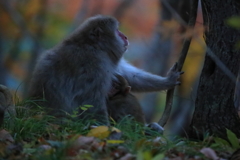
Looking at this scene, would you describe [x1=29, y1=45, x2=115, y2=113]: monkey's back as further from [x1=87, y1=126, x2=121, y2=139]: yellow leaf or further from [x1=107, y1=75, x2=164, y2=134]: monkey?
[x1=87, y1=126, x2=121, y2=139]: yellow leaf

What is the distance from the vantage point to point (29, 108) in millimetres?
5121

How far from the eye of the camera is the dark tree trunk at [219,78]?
494 centimetres

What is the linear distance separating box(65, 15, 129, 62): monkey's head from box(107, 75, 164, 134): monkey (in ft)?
1.41

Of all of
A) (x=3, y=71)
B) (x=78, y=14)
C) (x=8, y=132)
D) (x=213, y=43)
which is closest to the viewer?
(x=8, y=132)

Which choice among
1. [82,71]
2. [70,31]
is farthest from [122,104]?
[70,31]

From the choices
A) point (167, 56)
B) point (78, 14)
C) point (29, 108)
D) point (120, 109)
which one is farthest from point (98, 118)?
point (78, 14)

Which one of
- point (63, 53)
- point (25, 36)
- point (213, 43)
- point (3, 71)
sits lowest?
point (3, 71)

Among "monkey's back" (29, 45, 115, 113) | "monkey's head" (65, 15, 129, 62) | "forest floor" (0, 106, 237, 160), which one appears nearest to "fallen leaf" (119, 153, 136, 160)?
"forest floor" (0, 106, 237, 160)

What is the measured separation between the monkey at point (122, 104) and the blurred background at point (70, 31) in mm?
6620

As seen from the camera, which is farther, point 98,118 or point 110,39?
point 110,39

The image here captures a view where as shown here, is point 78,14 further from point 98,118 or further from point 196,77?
point 98,118

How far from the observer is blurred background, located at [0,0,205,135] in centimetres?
1298

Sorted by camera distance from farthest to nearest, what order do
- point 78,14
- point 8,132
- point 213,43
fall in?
point 78,14
point 213,43
point 8,132

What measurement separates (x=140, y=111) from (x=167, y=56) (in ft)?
24.6
